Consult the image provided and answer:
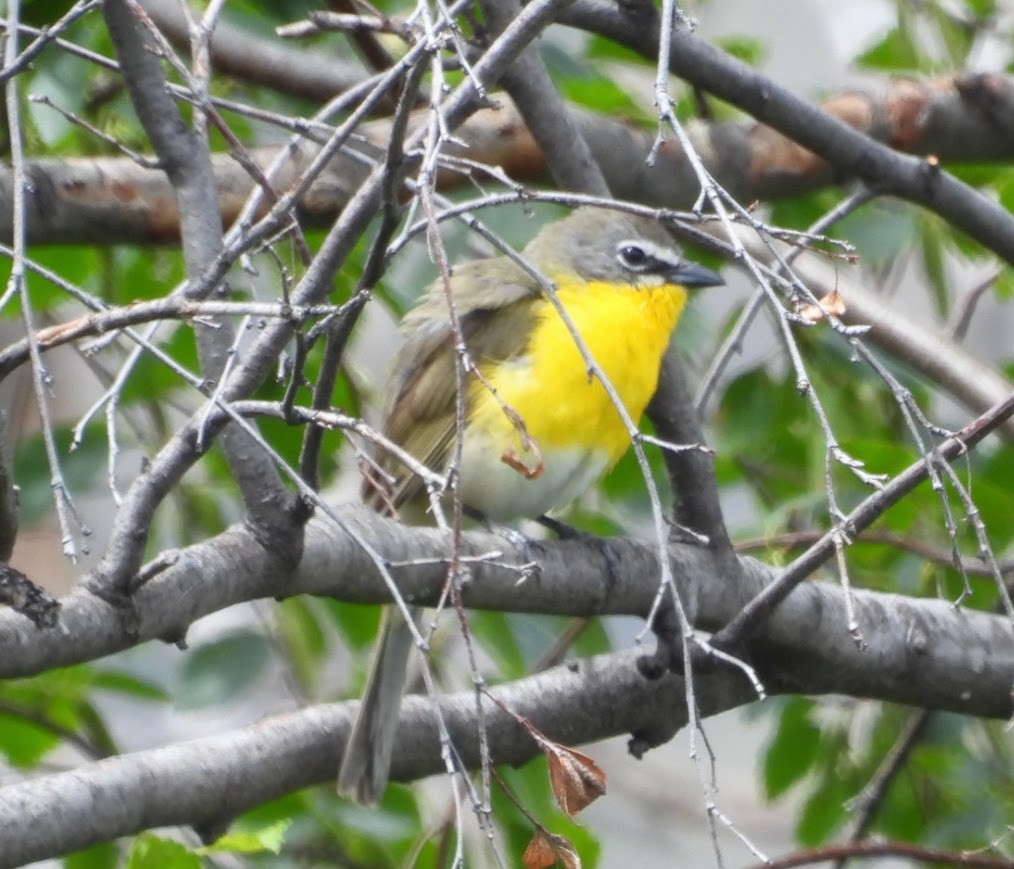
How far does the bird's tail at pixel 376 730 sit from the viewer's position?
3.03m

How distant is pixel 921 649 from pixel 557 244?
157 cm

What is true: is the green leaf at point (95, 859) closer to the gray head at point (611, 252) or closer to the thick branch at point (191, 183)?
the thick branch at point (191, 183)

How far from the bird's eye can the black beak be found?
0.08 metres

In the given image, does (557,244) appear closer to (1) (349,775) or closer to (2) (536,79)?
(2) (536,79)

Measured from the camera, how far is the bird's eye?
4.13 metres

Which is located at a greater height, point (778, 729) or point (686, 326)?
point (686, 326)

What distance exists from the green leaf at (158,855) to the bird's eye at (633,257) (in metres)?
2.28

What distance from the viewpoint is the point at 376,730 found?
3.11 metres

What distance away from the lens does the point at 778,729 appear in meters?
4.14

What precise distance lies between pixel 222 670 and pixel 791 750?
1.44 metres

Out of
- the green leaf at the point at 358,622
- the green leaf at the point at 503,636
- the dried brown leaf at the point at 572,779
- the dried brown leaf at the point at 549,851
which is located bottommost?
the green leaf at the point at 358,622

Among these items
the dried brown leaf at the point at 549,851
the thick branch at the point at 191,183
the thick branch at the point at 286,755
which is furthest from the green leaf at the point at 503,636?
the dried brown leaf at the point at 549,851

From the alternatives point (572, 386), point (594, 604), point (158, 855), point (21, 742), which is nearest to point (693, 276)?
point (572, 386)

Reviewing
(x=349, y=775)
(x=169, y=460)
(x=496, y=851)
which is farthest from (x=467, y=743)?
(x=496, y=851)
